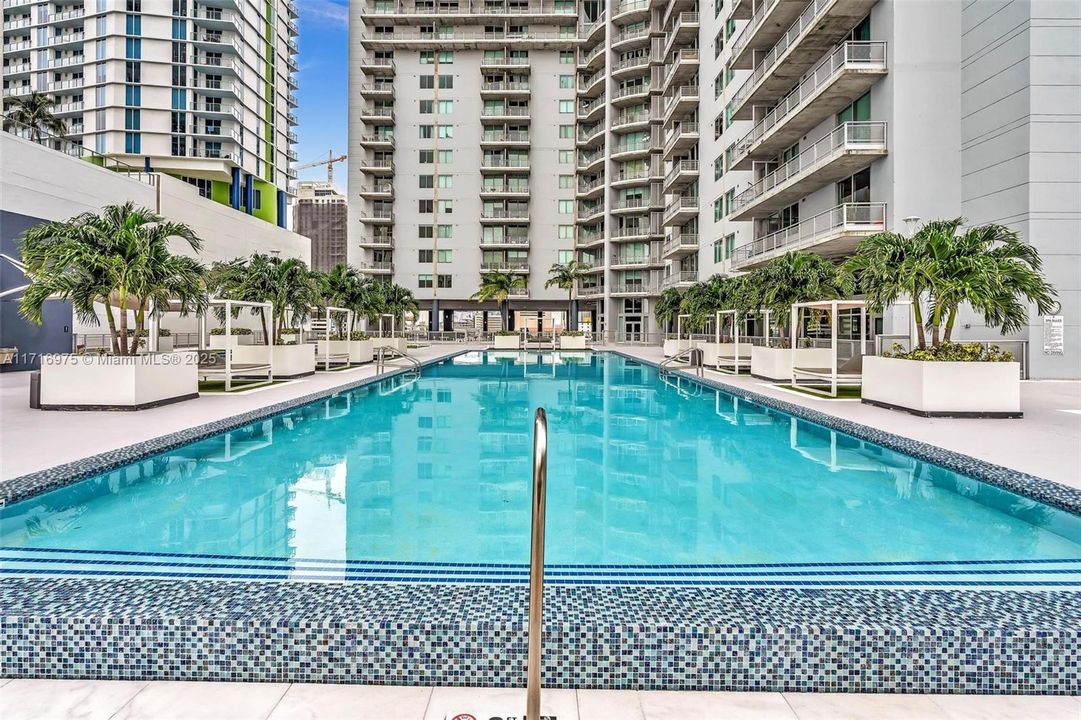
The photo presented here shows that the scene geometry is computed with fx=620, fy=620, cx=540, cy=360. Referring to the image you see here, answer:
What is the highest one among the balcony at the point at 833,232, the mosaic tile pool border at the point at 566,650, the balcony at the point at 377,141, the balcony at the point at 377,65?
the balcony at the point at 377,65

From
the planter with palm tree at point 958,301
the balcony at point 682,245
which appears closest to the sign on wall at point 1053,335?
the planter with palm tree at point 958,301

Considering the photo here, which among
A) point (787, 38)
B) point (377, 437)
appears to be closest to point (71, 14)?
point (787, 38)

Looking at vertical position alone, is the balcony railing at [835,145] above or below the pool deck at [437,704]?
above

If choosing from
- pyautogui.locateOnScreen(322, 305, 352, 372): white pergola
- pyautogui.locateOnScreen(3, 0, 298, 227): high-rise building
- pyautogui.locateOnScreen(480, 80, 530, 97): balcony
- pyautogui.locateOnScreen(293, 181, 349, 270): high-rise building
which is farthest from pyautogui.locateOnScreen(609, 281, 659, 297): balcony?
pyautogui.locateOnScreen(293, 181, 349, 270): high-rise building

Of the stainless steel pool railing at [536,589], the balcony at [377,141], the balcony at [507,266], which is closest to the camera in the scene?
the stainless steel pool railing at [536,589]

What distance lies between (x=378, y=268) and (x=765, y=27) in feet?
130

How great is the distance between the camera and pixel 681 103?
135 ft

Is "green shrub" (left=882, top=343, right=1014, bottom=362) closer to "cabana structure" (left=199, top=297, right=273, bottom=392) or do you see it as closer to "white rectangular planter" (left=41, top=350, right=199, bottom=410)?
"white rectangular planter" (left=41, top=350, right=199, bottom=410)

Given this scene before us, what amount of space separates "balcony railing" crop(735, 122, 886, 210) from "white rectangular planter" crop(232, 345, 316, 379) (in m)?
18.2

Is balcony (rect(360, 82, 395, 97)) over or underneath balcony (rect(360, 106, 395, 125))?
over

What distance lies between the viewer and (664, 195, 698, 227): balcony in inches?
1614

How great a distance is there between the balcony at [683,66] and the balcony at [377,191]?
26.2 m

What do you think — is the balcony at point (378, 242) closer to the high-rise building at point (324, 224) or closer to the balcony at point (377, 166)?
the balcony at point (377, 166)

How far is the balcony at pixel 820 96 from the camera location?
→ 19.9m
